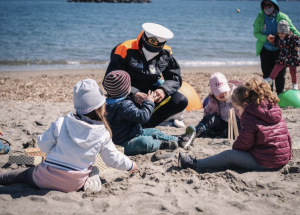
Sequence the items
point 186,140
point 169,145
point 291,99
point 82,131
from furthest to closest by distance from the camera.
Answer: point 291,99 < point 186,140 < point 169,145 < point 82,131

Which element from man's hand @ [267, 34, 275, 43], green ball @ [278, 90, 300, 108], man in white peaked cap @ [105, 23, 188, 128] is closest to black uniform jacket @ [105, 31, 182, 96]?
man in white peaked cap @ [105, 23, 188, 128]

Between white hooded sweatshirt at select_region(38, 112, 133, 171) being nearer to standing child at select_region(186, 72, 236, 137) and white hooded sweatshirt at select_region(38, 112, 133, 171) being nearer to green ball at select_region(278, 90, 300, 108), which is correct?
standing child at select_region(186, 72, 236, 137)

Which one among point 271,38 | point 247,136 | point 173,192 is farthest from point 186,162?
point 271,38

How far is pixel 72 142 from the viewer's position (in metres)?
3.06

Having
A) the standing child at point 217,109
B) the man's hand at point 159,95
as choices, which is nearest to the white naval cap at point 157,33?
the man's hand at point 159,95

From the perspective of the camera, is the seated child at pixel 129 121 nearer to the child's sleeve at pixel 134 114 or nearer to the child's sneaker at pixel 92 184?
the child's sleeve at pixel 134 114

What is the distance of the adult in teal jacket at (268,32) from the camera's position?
684cm

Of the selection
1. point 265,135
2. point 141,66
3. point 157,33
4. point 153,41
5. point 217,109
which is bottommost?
point 217,109

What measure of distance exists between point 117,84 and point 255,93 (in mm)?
1499

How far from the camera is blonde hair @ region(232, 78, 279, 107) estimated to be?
3434mm

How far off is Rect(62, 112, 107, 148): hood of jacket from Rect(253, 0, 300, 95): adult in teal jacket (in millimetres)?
4972

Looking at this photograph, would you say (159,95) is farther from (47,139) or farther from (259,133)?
(47,139)

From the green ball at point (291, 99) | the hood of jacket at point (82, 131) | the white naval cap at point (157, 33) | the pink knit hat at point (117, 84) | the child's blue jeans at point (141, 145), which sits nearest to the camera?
the hood of jacket at point (82, 131)

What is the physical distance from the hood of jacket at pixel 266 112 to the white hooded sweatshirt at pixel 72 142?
1.49 meters
